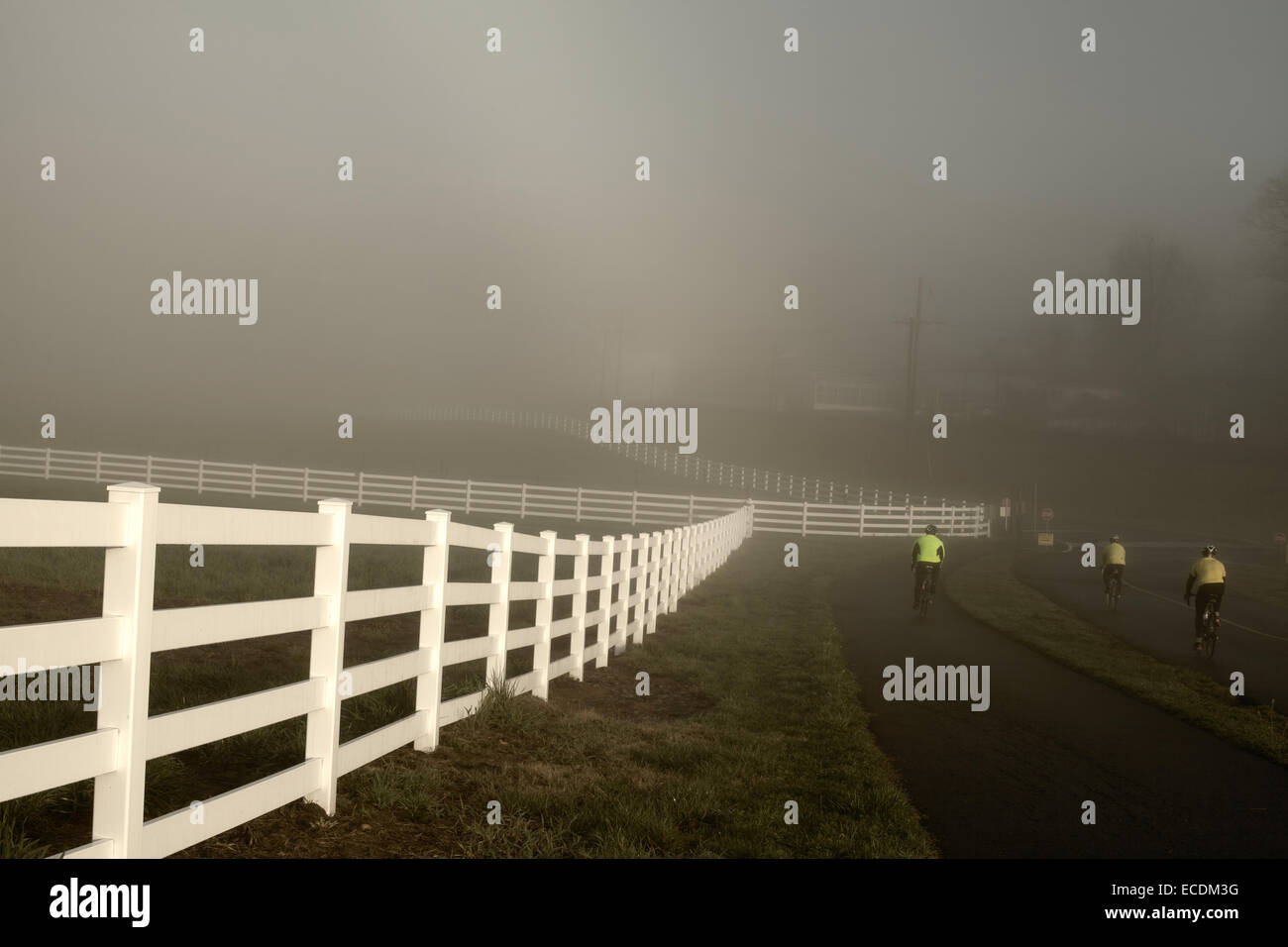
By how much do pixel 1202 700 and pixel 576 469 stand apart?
65.9m

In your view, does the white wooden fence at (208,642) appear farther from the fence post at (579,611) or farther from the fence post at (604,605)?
the fence post at (604,605)

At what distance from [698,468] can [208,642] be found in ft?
238

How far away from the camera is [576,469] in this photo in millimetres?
77250

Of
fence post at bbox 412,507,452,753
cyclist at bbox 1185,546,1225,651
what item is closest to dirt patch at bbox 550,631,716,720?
fence post at bbox 412,507,452,753

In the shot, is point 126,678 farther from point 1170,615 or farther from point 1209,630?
point 1170,615

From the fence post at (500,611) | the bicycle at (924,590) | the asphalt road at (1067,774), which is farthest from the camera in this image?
the bicycle at (924,590)

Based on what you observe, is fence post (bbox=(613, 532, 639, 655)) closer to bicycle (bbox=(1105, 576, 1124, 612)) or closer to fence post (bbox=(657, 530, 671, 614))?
fence post (bbox=(657, 530, 671, 614))

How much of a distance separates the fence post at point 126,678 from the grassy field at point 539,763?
0.44 m

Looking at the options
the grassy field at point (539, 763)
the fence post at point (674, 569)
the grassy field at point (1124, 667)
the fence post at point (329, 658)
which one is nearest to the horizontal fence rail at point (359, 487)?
the grassy field at point (1124, 667)

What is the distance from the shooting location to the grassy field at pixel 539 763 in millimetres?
5250

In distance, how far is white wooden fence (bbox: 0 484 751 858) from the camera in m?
3.56
